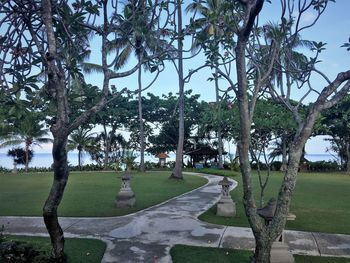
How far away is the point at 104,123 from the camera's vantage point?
3356 cm

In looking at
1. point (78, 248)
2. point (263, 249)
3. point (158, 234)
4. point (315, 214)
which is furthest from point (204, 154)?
point (263, 249)

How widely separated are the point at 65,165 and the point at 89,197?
7.80 meters

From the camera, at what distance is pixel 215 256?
19.7 feet

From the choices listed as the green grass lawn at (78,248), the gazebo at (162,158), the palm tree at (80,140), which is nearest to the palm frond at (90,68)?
the palm tree at (80,140)

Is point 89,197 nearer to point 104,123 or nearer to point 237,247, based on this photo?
point 237,247

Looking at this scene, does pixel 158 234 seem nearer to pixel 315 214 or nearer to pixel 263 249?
pixel 263 249

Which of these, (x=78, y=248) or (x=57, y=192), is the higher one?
(x=57, y=192)

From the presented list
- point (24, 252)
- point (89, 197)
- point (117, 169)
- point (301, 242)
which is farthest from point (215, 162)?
point (24, 252)

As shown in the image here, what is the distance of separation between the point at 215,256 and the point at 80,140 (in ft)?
89.6

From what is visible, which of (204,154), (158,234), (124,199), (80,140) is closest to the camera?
(158,234)

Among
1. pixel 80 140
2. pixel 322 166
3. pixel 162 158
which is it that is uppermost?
pixel 80 140

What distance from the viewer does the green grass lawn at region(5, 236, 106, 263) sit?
5679 mm

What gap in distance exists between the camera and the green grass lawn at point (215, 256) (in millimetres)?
5820

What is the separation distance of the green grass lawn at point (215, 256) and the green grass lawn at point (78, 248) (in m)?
1.39
